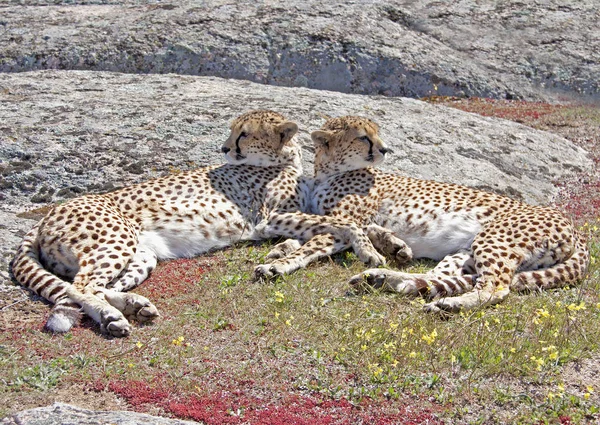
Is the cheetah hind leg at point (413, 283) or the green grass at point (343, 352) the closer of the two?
the green grass at point (343, 352)

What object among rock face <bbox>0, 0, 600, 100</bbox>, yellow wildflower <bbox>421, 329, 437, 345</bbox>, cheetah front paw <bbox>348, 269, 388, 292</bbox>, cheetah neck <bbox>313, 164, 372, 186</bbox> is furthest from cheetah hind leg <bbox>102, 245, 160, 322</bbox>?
rock face <bbox>0, 0, 600, 100</bbox>

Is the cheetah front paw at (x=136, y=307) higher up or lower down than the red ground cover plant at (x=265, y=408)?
lower down

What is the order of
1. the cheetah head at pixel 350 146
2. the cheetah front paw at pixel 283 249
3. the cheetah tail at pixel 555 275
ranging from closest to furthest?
the cheetah tail at pixel 555 275 < the cheetah front paw at pixel 283 249 < the cheetah head at pixel 350 146

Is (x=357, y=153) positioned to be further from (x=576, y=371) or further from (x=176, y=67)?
(x=176, y=67)

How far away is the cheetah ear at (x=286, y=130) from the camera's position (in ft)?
30.7

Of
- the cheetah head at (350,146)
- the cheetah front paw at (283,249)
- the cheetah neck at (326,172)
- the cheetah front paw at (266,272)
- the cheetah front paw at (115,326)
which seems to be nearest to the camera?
the cheetah front paw at (115,326)

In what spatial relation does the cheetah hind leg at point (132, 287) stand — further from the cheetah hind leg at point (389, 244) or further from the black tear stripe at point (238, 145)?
the cheetah hind leg at point (389, 244)

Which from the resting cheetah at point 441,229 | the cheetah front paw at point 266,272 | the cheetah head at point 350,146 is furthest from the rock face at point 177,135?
the cheetah front paw at point 266,272

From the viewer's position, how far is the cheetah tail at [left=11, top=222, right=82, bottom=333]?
6.30 meters

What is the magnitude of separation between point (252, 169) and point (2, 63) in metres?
6.40

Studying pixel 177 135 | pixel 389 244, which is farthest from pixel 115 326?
pixel 177 135

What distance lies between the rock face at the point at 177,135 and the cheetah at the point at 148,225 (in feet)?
2.57

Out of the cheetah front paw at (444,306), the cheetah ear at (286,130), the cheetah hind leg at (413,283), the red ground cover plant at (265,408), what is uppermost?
the cheetah ear at (286,130)

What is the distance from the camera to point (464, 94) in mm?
15195
